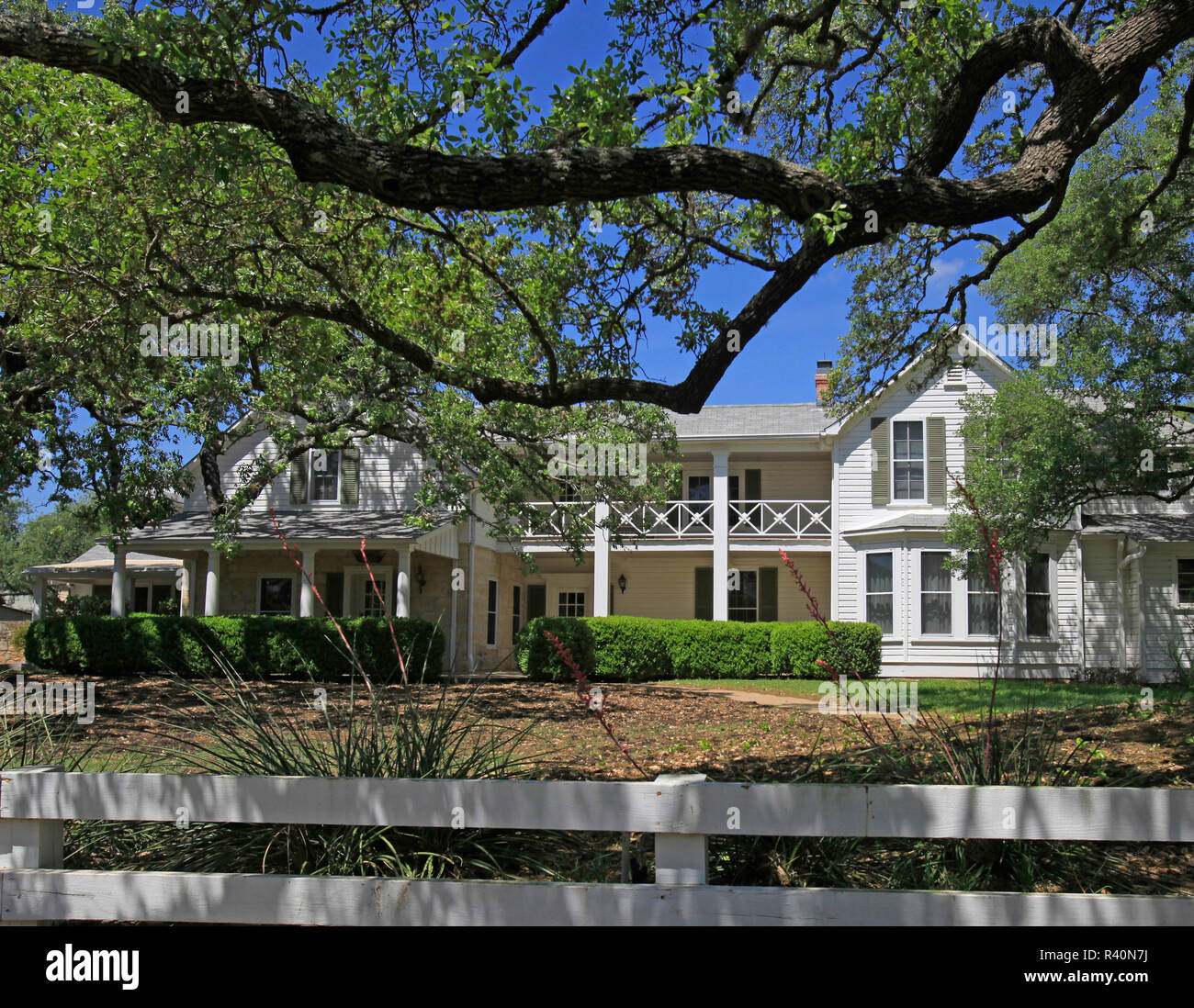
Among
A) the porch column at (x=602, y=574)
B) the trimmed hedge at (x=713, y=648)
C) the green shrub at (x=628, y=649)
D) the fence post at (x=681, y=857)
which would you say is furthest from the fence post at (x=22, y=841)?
the porch column at (x=602, y=574)

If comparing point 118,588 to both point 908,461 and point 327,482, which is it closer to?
point 327,482

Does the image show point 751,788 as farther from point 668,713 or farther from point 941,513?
point 941,513

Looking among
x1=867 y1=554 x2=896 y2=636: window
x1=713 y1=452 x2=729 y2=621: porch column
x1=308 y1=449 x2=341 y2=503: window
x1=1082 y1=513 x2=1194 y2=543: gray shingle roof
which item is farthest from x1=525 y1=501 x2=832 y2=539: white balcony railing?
x1=1082 y1=513 x2=1194 y2=543: gray shingle roof

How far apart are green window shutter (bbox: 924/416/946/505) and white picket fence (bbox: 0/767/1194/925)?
1956cm

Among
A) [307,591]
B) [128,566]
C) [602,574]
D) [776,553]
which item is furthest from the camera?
[128,566]

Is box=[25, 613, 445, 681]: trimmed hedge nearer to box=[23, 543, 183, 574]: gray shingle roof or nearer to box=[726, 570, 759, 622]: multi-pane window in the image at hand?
box=[726, 570, 759, 622]: multi-pane window

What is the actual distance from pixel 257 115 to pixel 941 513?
19391mm

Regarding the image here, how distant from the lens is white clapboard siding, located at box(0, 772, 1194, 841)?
10.9 ft

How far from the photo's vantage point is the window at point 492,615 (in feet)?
79.0

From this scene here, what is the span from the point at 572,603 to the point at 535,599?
116 cm

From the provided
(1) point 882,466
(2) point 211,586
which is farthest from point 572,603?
(2) point 211,586

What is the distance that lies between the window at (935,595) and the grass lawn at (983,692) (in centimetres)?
127

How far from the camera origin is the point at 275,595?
73.7 ft
